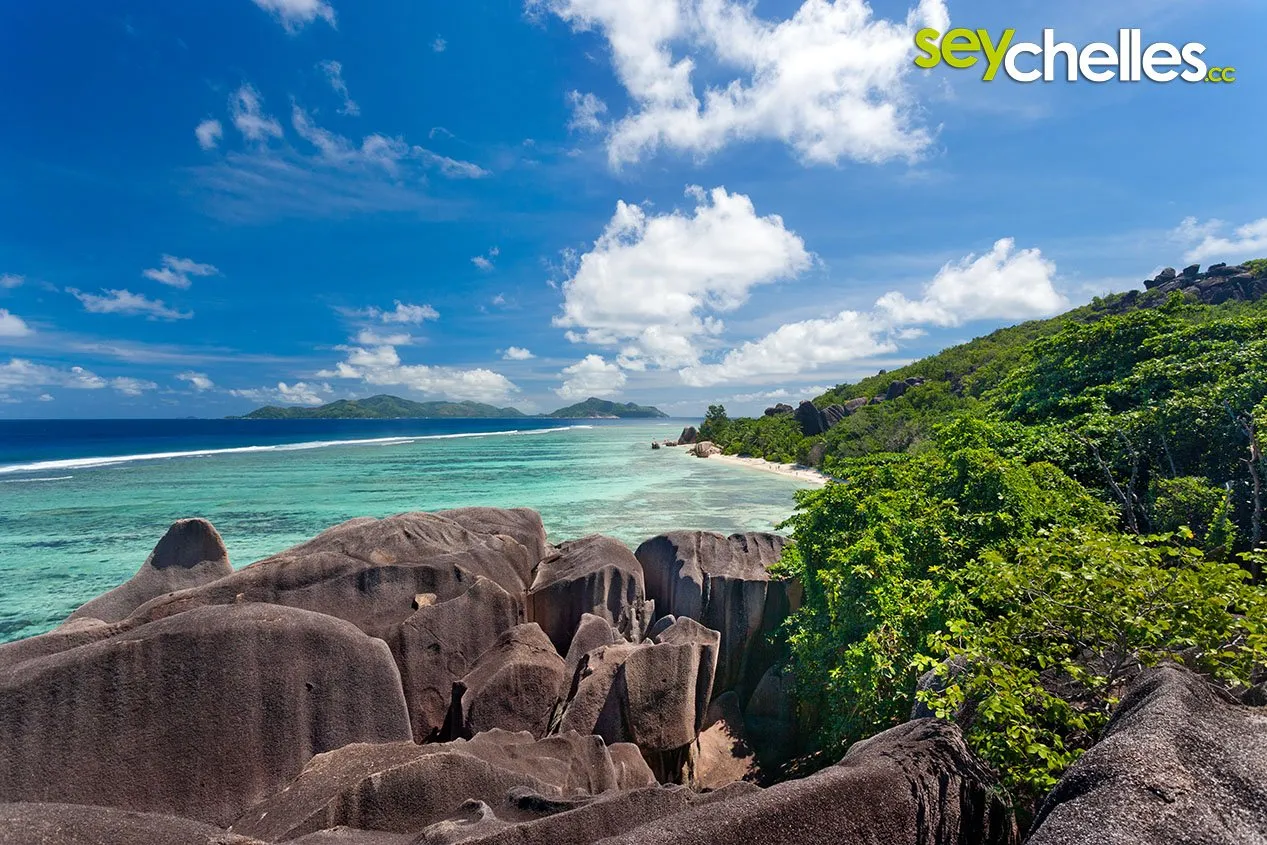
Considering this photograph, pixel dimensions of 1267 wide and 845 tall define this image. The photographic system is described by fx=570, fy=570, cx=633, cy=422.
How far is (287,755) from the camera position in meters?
6.37

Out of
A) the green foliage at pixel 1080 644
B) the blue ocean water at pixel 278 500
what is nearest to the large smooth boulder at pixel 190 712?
the green foliage at pixel 1080 644

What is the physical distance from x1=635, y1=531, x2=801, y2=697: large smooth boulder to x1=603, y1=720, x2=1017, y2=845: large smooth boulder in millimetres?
7517

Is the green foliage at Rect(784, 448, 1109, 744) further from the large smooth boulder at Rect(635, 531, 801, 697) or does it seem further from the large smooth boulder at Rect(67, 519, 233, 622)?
the large smooth boulder at Rect(67, 519, 233, 622)

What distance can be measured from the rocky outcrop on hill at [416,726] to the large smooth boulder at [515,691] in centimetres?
3

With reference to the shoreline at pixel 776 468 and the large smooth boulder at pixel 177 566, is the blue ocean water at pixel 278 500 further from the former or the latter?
the large smooth boulder at pixel 177 566

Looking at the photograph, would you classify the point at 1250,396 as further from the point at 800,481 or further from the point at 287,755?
the point at 800,481

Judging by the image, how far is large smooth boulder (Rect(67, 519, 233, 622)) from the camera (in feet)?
35.5

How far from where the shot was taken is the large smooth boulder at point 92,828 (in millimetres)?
3891

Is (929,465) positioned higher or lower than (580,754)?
higher

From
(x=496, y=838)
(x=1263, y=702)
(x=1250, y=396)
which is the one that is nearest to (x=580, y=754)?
(x=496, y=838)

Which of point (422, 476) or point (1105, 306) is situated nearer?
point (422, 476)

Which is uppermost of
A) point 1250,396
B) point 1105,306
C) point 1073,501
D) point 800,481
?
point 1105,306

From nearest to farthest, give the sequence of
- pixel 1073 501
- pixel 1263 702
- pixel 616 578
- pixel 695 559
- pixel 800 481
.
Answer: pixel 1263 702, pixel 1073 501, pixel 616 578, pixel 695 559, pixel 800 481

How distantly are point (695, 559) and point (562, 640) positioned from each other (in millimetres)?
3495
